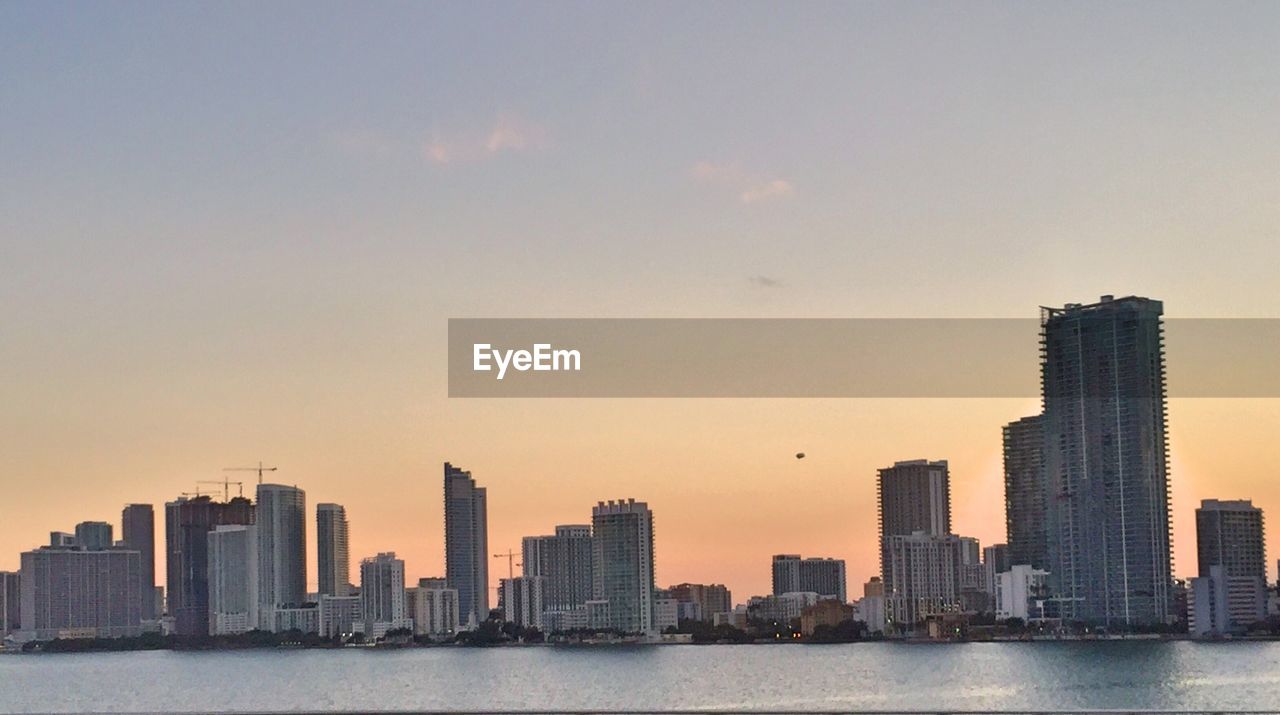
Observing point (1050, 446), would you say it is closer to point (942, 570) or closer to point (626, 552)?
point (942, 570)

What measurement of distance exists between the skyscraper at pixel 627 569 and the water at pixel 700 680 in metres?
6.74

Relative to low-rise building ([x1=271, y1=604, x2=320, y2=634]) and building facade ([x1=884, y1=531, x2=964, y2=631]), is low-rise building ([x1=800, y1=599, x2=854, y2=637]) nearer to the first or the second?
building facade ([x1=884, y1=531, x2=964, y2=631])

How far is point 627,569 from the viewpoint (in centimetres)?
10931

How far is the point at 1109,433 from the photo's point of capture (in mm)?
103938

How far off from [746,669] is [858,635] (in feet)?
104

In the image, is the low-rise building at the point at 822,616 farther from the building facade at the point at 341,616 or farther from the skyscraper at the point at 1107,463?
Result: the building facade at the point at 341,616

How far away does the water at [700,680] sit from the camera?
55031 millimetres

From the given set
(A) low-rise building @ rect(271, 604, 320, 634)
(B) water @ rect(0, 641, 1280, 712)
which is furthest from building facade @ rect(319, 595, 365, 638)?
(B) water @ rect(0, 641, 1280, 712)

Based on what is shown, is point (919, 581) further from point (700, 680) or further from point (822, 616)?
point (700, 680)

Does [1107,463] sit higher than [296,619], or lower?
higher

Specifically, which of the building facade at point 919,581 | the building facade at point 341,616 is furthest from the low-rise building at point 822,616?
the building facade at point 341,616

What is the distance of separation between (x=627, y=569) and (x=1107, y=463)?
28214mm

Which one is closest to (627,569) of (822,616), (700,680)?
(822,616)

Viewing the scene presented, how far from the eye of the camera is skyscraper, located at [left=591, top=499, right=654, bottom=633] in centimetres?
10912
